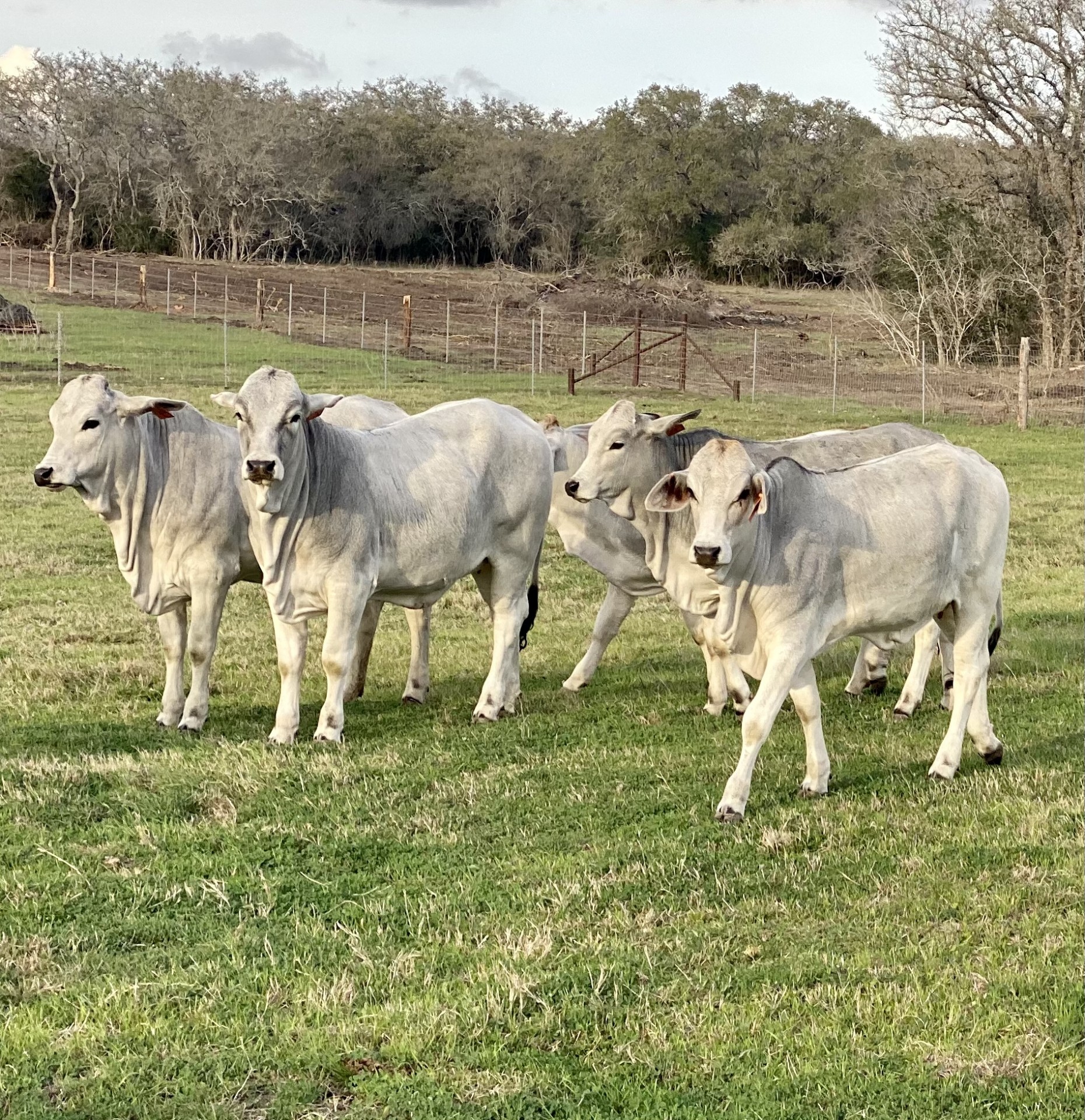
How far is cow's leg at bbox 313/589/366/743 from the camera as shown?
8.34 m

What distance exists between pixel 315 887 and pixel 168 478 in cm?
342

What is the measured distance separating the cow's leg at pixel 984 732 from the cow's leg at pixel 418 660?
3591mm

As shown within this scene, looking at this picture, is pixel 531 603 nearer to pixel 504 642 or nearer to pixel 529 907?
pixel 504 642

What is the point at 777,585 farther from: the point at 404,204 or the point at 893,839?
the point at 404,204

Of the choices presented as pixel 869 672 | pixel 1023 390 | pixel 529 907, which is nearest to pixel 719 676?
pixel 869 672

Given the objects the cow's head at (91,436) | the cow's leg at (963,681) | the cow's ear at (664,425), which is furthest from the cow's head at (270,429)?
the cow's leg at (963,681)

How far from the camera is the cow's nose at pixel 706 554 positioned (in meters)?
6.71

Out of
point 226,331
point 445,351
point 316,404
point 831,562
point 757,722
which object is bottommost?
point 757,722

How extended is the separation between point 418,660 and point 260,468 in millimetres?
2380

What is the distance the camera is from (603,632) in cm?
1025

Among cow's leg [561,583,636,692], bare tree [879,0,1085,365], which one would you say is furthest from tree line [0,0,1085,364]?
cow's leg [561,583,636,692]

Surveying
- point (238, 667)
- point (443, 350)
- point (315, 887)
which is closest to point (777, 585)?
point (315, 887)

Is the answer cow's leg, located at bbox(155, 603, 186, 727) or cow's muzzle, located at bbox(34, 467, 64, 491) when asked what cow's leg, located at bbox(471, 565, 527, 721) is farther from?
cow's muzzle, located at bbox(34, 467, 64, 491)

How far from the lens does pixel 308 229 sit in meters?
64.6
